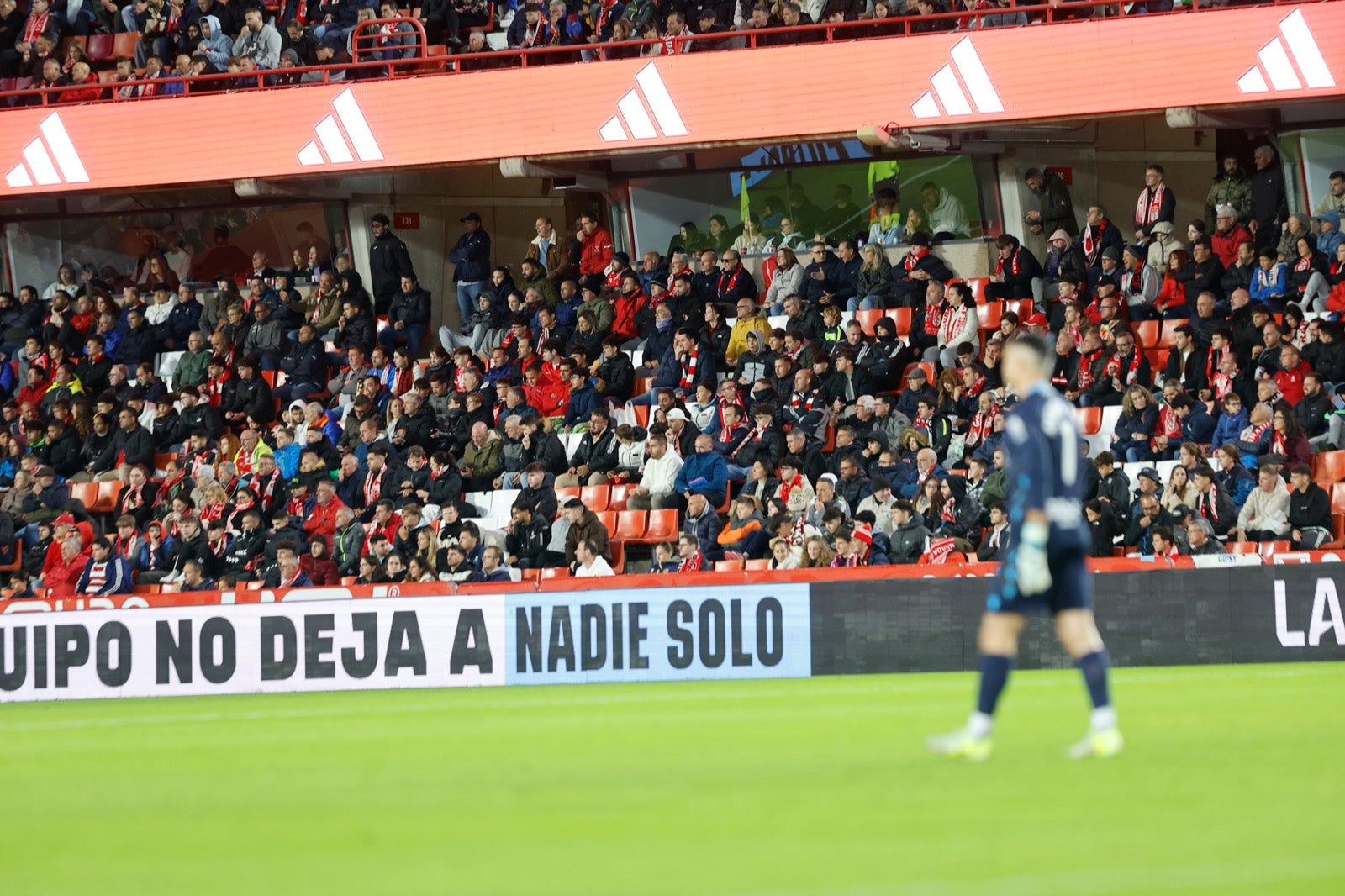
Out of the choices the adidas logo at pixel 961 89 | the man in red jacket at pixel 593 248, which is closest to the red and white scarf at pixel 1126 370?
the adidas logo at pixel 961 89

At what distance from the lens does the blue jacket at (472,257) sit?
22812 mm

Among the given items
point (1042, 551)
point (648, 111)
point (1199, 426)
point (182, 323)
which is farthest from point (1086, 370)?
point (182, 323)

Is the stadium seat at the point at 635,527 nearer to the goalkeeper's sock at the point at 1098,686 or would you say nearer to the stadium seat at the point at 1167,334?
the stadium seat at the point at 1167,334

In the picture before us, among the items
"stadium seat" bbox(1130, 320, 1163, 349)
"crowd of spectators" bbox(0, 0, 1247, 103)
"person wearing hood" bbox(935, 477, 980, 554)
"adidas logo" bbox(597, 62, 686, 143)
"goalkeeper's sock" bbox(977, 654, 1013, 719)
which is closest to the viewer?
"goalkeeper's sock" bbox(977, 654, 1013, 719)

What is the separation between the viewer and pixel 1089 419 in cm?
1744

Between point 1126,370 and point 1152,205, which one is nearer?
point 1126,370

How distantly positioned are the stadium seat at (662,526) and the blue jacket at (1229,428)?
4.97m

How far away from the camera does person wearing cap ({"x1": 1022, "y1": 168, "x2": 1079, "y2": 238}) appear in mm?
21031

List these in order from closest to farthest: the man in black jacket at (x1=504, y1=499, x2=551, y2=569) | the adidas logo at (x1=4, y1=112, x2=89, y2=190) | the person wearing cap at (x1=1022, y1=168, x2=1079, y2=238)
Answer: the man in black jacket at (x1=504, y1=499, x2=551, y2=569) → the person wearing cap at (x1=1022, y1=168, x2=1079, y2=238) → the adidas logo at (x1=4, y1=112, x2=89, y2=190)

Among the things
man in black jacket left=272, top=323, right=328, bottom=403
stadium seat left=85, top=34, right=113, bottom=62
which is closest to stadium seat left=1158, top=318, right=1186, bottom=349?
man in black jacket left=272, top=323, right=328, bottom=403

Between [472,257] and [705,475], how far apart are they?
659 cm

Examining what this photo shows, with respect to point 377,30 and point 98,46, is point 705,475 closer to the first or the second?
point 377,30

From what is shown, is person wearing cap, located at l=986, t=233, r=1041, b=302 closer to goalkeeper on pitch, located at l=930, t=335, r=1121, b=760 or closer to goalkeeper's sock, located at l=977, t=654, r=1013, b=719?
goalkeeper on pitch, located at l=930, t=335, r=1121, b=760

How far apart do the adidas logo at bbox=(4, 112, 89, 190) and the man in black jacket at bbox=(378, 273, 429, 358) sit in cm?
427
